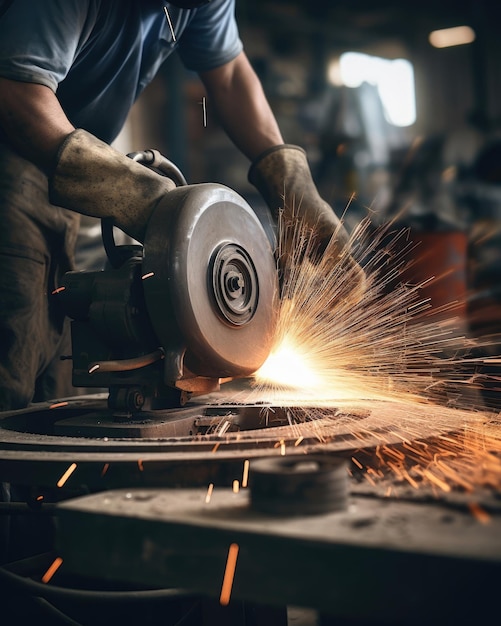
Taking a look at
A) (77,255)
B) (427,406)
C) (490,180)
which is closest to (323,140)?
(490,180)

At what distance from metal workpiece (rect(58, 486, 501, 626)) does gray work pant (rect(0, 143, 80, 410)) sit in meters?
1.11

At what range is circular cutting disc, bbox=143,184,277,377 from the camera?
1.68 metres

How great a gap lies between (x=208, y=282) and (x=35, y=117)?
594 millimetres

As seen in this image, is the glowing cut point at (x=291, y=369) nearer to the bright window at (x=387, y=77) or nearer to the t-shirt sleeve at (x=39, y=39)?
the t-shirt sleeve at (x=39, y=39)

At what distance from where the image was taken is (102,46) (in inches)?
89.2

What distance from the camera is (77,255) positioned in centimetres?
307

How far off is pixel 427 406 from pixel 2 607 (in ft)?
4.06

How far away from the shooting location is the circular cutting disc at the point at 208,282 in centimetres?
168

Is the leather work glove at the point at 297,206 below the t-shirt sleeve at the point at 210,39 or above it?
below

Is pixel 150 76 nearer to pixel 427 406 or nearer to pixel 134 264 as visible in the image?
pixel 134 264

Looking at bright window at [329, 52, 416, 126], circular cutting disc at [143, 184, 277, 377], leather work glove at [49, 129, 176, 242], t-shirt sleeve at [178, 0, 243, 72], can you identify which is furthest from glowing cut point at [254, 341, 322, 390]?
bright window at [329, 52, 416, 126]

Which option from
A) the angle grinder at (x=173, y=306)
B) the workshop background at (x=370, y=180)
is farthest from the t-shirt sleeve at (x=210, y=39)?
the angle grinder at (x=173, y=306)

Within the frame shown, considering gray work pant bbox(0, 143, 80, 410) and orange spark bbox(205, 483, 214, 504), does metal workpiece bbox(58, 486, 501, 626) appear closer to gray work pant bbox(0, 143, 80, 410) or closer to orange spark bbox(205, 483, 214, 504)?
orange spark bbox(205, 483, 214, 504)

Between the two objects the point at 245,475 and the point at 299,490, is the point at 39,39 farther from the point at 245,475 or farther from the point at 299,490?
the point at 299,490
